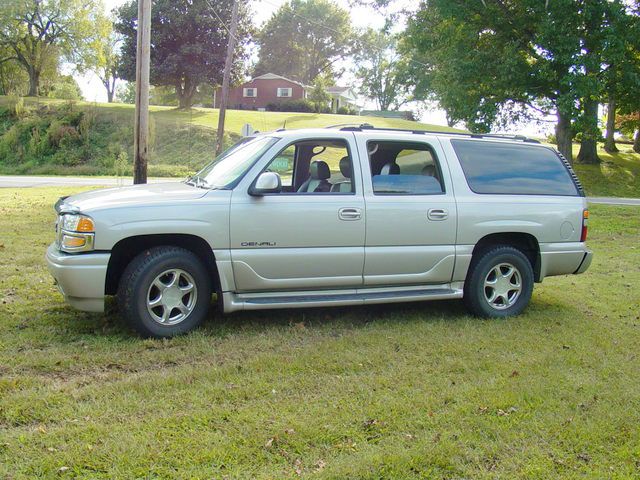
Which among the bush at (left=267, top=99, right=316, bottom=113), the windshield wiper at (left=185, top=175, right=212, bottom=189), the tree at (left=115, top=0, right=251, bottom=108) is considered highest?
the tree at (left=115, top=0, right=251, bottom=108)

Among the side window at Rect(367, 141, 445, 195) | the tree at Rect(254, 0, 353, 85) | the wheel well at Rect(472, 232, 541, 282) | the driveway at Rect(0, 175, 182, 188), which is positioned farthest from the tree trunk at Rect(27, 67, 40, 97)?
the wheel well at Rect(472, 232, 541, 282)

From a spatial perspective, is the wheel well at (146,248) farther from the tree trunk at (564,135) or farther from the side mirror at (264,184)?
the tree trunk at (564,135)

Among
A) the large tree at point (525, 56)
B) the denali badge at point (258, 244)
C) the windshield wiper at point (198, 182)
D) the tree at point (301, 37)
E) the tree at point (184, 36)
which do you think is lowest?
the denali badge at point (258, 244)

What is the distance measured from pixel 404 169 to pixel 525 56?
19514mm

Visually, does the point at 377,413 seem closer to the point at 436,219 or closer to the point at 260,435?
the point at 260,435

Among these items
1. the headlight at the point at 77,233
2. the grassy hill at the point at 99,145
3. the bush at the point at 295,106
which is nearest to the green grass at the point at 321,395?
the headlight at the point at 77,233

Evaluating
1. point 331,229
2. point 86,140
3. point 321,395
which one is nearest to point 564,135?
point 331,229

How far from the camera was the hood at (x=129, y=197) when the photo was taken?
5.04 meters

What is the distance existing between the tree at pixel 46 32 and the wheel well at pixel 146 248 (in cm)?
5123

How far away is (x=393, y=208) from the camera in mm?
5707

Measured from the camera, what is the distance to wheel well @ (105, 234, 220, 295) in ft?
16.9

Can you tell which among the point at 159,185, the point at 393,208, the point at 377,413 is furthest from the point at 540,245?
the point at 159,185

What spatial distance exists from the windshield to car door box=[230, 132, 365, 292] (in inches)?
5.6

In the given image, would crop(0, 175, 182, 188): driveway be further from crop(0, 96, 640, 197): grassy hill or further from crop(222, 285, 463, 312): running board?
crop(222, 285, 463, 312): running board
